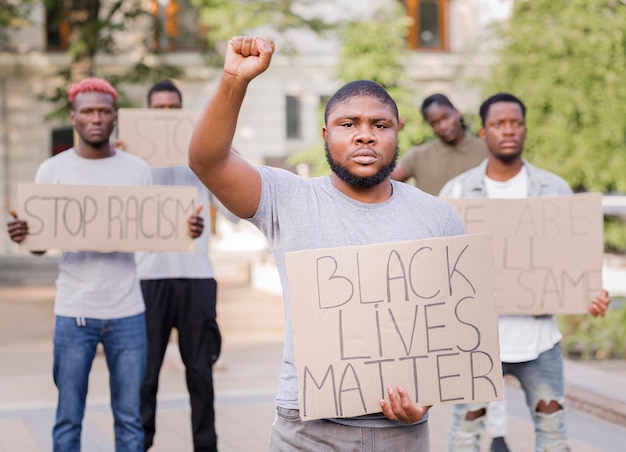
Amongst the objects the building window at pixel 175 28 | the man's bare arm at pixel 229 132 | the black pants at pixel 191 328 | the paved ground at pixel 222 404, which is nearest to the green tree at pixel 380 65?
the paved ground at pixel 222 404

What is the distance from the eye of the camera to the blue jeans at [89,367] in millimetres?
5223

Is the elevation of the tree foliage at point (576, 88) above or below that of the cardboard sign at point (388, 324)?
above

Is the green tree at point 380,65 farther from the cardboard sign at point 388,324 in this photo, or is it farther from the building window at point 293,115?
the cardboard sign at point 388,324

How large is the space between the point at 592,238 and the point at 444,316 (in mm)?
2014

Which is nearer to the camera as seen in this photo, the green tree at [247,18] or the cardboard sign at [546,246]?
the cardboard sign at [546,246]

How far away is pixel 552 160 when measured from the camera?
54.0 feet

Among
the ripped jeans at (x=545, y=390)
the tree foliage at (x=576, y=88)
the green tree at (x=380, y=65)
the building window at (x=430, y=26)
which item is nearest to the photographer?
the ripped jeans at (x=545, y=390)

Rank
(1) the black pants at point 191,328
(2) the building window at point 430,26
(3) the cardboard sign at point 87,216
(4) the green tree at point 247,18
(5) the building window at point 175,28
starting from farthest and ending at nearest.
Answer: (2) the building window at point 430,26
(5) the building window at point 175,28
(4) the green tree at point 247,18
(1) the black pants at point 191,328
(3) the cardboard sign at point 87,216

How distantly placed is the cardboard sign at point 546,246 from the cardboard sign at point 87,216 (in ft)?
5.00

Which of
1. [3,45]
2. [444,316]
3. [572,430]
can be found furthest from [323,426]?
[3,45]

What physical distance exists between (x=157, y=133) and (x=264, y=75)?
66.2ft

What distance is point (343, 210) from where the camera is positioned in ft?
11.0

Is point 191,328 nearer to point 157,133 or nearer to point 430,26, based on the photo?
point 157,133

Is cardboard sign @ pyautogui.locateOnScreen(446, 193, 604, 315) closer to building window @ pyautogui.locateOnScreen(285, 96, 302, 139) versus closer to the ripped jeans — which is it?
the ripped jeans
